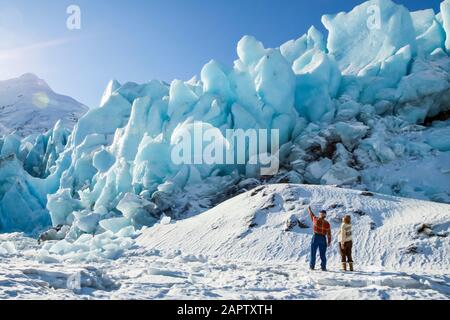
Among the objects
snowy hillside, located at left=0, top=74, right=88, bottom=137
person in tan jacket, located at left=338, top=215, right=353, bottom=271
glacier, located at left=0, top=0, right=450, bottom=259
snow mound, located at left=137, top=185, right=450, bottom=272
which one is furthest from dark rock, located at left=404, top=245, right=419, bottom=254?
snowy hillside, located at left=0, top=74, right=88, bottom=137

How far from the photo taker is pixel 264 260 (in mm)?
12586

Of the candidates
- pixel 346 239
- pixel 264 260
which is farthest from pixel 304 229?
pixel 346 239

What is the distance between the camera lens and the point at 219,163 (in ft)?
88.1

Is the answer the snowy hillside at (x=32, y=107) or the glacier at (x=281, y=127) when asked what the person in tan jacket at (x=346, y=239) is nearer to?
the glacier at (x=281, y=127)

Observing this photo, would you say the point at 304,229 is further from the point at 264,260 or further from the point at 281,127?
the point at 281,127

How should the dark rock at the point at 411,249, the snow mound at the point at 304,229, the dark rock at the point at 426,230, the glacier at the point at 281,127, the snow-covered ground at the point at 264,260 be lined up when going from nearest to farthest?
the snow-covered ground at the point at 264,260 < the dark rock at the point at 411,249 < the snow mound at the point at 304,229 < the dark rock at the point at 426,230 < the glacier at the point at 281,127

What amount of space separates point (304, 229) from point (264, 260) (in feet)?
6.96

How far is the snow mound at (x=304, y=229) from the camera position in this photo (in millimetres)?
11742

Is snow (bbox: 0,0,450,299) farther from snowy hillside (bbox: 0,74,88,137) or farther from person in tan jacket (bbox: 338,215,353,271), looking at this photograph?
snowy hillside (bbox: 0,74,88,137)

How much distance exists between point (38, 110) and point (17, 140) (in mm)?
63638

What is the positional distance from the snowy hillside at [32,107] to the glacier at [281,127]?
55.9 metres

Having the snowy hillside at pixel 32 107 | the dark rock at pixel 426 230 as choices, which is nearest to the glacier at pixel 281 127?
the dark rock at pixel 426 230

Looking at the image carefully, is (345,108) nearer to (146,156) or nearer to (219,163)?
(219,163)

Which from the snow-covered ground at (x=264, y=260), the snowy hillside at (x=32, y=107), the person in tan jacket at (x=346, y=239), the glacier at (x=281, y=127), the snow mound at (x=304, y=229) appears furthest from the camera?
the snowy hillside at (x=32, y=107)
